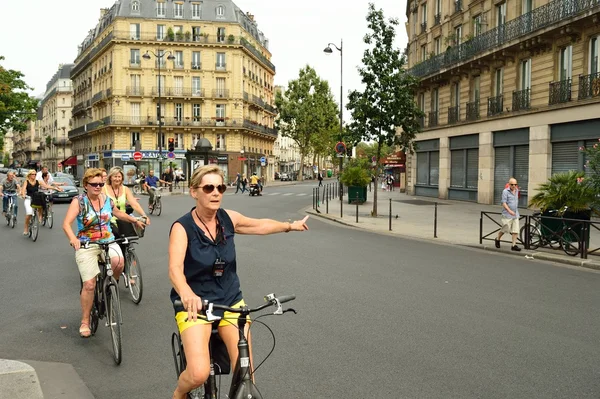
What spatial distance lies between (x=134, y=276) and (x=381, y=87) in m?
15.6

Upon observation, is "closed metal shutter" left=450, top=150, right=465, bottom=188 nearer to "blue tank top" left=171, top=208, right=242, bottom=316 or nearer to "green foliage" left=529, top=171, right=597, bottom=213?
"green foliage" left=529, top=171, right=597, bottom=213

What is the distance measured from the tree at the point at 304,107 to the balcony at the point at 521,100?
58.3 m

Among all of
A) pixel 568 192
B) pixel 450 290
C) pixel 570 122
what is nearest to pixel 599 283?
pixel 450 290

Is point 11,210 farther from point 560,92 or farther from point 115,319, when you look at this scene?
point 560,92

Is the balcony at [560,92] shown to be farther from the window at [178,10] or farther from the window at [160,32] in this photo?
the window at [178,10]

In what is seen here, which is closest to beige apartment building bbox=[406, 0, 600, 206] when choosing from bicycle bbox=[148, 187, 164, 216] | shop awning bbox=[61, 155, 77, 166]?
bicycle bbox=[148, 187, 164, 216]

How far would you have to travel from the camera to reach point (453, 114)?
3097 cm

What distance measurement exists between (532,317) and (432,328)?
4.55ft

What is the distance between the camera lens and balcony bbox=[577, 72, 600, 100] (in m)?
19.9

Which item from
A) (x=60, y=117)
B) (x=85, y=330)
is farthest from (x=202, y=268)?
(x=60, y=117)

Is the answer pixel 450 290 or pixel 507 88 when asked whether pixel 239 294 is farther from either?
pixel 507 88

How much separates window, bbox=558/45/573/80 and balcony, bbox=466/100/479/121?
626 centimetres

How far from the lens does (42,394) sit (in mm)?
4215

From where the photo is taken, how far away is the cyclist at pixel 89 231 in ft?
18.4
